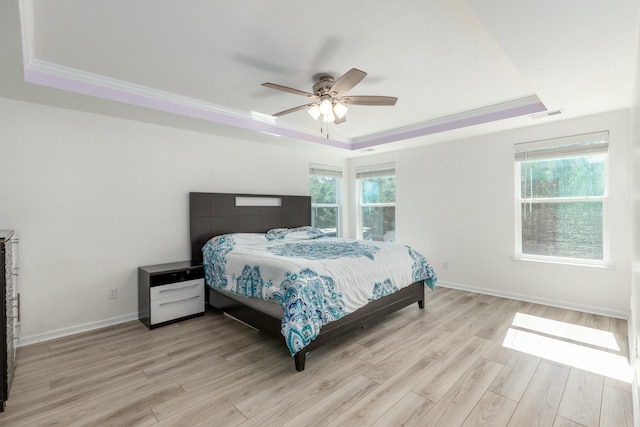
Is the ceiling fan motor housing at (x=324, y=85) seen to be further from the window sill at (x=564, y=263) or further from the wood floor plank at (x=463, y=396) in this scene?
the window sill at (x=564, y=263)

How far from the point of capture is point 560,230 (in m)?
3.67

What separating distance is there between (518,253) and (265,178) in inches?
146

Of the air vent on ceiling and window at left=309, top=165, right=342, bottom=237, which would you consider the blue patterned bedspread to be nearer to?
window at left=309, top=165, right=342, bottom=237

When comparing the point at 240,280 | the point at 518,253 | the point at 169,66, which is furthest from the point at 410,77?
the point at 518,253

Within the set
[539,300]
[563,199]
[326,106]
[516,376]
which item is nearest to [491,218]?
[563,199]

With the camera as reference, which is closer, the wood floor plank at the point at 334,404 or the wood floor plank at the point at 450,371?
the wood floor plank at the point at 334,404

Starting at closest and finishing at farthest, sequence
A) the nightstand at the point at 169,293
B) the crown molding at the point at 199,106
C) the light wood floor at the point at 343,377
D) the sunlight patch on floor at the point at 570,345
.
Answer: the light wood floor at the point at 343,377 < the sunlight patch on floor at the point at 570,345 < the crown molding at the point at 199,106 < the nightstand at the point at 169,293

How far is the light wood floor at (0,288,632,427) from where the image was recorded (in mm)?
1783

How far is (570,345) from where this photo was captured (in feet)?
8.61

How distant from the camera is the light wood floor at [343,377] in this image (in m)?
1.78

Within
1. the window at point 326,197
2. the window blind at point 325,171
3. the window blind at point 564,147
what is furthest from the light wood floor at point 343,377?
the window blind at point 325,171

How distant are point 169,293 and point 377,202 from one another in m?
3.83

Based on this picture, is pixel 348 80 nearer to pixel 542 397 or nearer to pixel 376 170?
pixel 542 397

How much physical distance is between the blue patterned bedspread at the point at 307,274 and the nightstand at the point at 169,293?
0.19 metres
